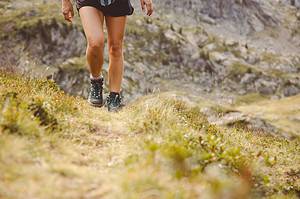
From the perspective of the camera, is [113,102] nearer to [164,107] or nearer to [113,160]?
[164,107]

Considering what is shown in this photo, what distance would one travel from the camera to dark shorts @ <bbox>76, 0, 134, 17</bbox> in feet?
32.8

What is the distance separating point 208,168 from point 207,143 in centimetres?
119

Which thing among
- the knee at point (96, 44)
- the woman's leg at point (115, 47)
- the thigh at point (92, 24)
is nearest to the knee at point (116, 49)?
the woman's leg at point (115, 47)

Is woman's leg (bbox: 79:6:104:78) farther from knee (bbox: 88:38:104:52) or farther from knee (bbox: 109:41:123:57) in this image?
knee (bbox: 109:41:123:57)

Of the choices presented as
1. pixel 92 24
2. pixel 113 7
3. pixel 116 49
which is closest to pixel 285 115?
pixel 116 49

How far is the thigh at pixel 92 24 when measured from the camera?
383 inches

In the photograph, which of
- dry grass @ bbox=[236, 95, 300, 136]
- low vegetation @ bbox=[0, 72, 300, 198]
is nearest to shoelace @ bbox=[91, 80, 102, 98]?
low vegetation @ bbox=[0, 72, 300, 198]

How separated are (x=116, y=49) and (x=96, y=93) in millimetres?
1133

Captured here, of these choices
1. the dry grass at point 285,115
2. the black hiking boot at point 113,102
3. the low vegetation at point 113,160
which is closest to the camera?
the low vegetation at point 113,160

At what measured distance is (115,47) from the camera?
1086 centimetres

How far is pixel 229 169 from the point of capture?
6805 millimetres

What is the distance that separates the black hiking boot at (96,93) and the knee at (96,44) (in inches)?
49.1

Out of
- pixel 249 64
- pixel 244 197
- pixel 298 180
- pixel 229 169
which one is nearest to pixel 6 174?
pixel 244 197

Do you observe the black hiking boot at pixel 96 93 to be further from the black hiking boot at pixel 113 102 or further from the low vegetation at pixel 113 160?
the low vegetation at pixel 113 160
